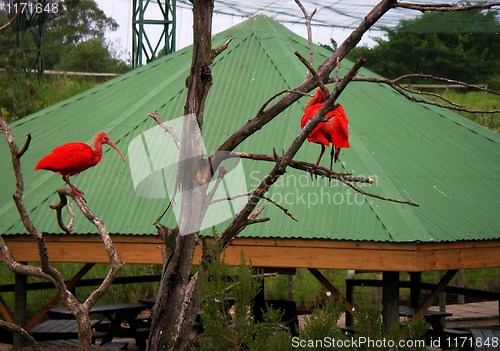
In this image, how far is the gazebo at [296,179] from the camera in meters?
8.42

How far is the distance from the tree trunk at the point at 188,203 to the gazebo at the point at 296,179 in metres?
4.38

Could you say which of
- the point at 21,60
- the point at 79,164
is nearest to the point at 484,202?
the point at 79,164

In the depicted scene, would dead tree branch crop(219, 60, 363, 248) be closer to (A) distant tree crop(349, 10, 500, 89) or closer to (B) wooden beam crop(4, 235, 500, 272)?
(B) wooden beam crop(4, 235, 500, 272)

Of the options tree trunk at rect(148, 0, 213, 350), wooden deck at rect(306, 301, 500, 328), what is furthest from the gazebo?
tree trunk at rect(148, 0, 213, 350)

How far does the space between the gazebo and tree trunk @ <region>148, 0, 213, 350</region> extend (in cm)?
438

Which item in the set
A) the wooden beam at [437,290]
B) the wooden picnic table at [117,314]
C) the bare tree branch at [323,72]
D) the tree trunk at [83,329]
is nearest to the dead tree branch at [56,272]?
the tree trunk at [83,329]

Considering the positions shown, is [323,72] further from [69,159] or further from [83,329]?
[69,159]

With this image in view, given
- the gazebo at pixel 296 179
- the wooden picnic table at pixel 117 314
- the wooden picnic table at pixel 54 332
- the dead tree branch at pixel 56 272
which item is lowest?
the wooden picnic table at pixel 117 314

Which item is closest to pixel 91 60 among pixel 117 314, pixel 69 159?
pixel 117 314

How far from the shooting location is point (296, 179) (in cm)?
913

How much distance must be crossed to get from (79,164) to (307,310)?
36.4 ft

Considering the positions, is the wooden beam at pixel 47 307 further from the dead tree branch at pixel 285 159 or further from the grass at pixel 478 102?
the grass at pixel 478 102

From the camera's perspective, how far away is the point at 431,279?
61.9 ft

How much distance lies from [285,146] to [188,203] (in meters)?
5.45
